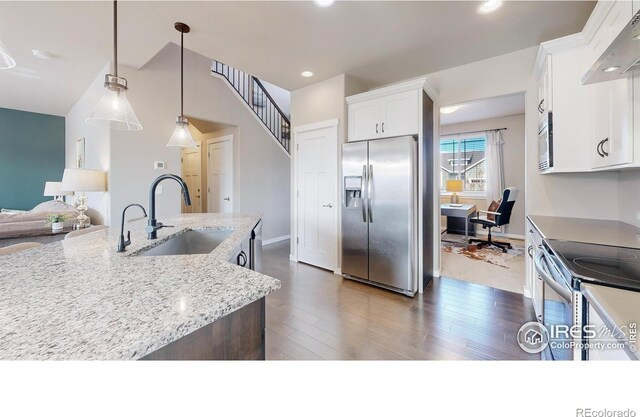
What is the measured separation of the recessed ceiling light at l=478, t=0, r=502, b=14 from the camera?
6.75 ft

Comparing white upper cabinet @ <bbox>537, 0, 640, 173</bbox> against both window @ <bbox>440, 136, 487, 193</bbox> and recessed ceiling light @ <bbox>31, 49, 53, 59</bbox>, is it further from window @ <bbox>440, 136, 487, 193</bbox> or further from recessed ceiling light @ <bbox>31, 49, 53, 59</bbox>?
recessed ceiling light @ <bbox>31, 49, 53, 59</bbox>

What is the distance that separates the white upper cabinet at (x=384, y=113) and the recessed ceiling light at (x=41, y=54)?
3.69 meters

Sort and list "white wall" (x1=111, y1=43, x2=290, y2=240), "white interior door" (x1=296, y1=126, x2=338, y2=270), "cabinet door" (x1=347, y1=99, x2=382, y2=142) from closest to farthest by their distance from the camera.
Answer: "cabinet door" (x1=347, y1=99, x2=382, y2=142), "white wall" (x1=111, y1=43, x2=290, y2=240), "white interior door" (x1=296, y1=126, x2=338, y2=270)

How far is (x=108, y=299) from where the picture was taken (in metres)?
0.70

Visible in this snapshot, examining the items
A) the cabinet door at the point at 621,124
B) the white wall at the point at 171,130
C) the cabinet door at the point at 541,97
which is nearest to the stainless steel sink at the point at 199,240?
the white wall at the point at 171,130

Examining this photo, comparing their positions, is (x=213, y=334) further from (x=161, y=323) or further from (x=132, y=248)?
(x=132, y=248)

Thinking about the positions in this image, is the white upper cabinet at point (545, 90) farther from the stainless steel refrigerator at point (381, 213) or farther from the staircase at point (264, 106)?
the staircase at point (264, 106)

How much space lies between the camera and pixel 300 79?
11.9 ft

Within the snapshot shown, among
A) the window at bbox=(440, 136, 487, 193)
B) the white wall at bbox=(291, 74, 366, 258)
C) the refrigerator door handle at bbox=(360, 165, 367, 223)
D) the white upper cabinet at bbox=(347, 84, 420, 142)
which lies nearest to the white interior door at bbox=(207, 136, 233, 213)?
the white wall at bbox=(291, 74, 366, 258)

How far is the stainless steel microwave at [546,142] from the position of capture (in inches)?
84.0

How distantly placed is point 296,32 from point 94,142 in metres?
3.37

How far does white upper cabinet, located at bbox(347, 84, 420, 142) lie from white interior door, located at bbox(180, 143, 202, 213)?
3660 millimetres
